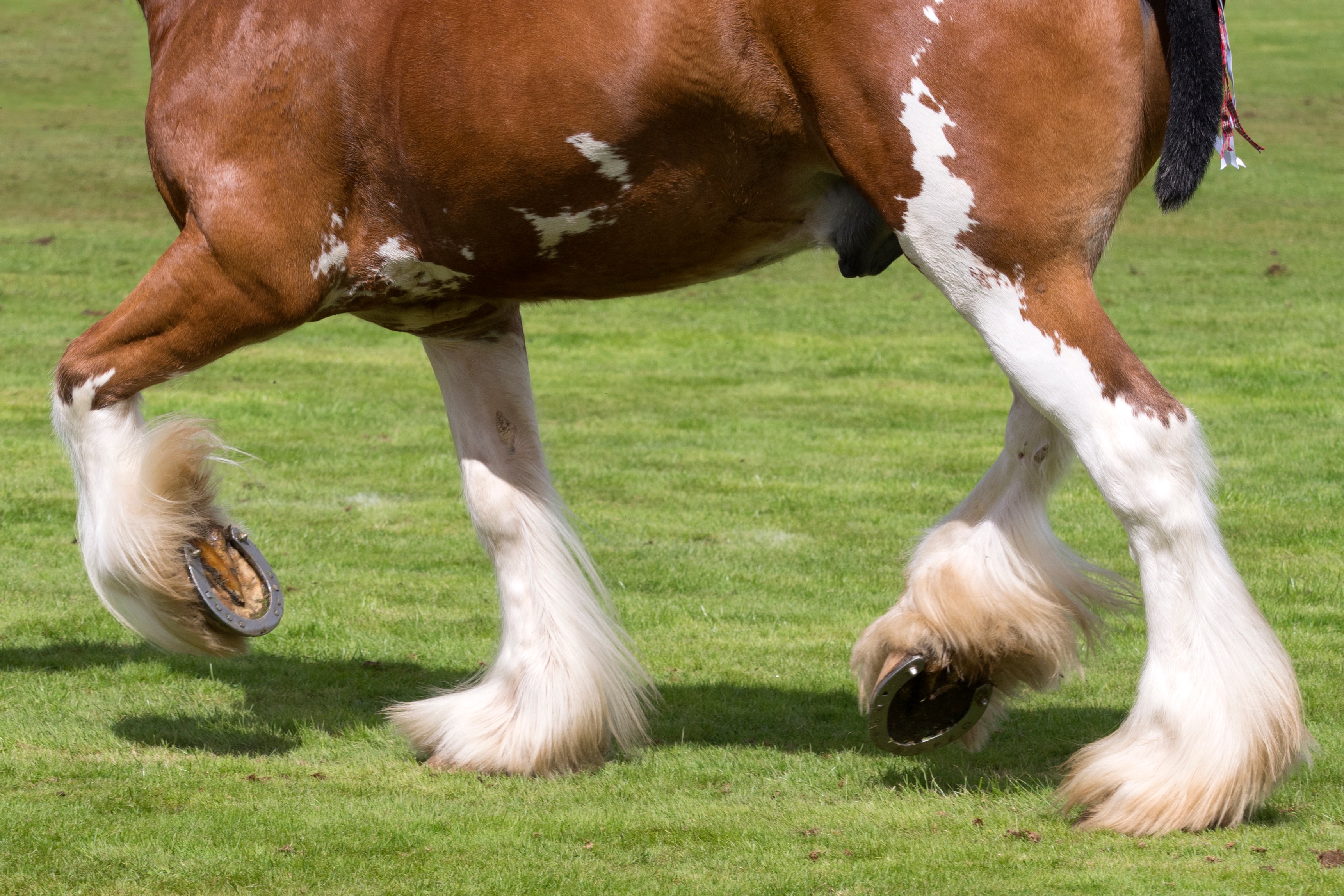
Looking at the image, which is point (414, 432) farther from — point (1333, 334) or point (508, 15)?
point (1333, 334)

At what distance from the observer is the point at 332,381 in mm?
12234

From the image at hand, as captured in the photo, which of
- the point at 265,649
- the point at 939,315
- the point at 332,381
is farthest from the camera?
the point at 939,315

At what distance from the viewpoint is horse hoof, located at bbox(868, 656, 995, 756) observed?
4.07 metres

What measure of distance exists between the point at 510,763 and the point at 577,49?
2021 millimetres

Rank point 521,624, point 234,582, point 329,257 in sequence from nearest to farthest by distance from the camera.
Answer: point 329,257, point 234,582, point 521,624

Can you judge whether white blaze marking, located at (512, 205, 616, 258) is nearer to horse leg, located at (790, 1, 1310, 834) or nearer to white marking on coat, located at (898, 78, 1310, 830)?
horse leg, located at (790, 1, 1310, 834)

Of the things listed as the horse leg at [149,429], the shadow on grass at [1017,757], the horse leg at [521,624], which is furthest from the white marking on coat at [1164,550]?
the horse leg at [149,429]

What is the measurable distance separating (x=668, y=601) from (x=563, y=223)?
9.69 ft

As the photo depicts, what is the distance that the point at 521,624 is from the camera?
15.4ft

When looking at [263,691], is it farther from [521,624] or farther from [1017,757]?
[1017,757]

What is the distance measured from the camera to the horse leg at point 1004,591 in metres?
4.02

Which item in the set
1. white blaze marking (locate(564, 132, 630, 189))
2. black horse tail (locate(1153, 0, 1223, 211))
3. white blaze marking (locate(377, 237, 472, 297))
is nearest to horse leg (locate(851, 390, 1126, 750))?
black horse tail (locate(1153, 0, 1223, 211))

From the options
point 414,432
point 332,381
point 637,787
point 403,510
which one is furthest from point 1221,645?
point 332,381

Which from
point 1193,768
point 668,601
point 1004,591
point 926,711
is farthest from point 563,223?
point 668,601
